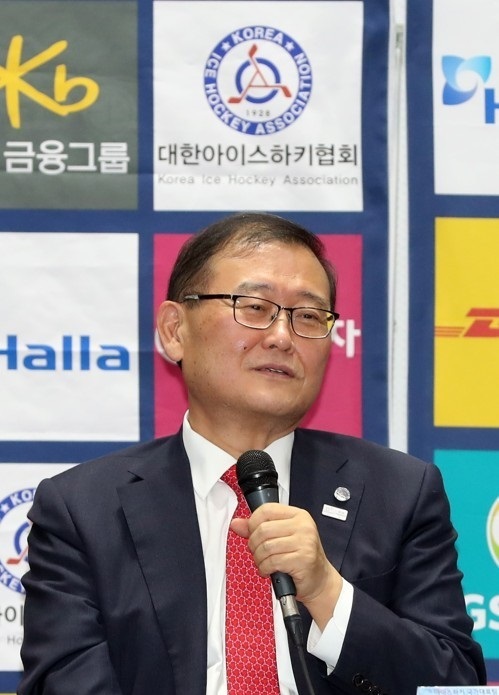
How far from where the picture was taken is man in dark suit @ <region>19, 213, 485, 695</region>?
1.75 m

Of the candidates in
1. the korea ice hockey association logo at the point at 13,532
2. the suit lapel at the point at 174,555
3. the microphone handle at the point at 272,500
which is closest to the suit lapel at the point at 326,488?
the suit lapel at the point at 174,555

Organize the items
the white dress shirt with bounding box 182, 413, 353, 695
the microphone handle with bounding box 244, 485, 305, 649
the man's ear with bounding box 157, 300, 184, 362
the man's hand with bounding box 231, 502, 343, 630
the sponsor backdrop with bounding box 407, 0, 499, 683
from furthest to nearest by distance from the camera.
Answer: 1. the sponsor backdrop with bounding box 407, 0, 499, 683
2. the man's ear with bounding box 157, 300, 184, 362
3. the white dress shirt with bounding box 182, 413, 353, 695
4. the man's hand with bounding box 231, 502, 343, 630
5. the microphone handle with bounding box 244, 485, 305, 649

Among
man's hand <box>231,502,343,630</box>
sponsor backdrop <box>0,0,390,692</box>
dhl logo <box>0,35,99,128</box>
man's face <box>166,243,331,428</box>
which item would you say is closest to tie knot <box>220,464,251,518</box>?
man's face <box>166,243,331,428</box>

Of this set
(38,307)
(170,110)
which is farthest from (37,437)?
(170,110)

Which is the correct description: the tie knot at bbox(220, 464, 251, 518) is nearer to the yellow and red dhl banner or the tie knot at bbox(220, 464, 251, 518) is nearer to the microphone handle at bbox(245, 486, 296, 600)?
the microphone handle at bbox(245, 486, 296, 600)

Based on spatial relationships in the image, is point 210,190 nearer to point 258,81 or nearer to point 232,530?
point 258,81

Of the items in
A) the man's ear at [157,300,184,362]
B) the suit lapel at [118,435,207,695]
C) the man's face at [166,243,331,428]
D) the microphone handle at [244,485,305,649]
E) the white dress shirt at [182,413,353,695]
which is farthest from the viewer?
the man's ear at [157,300,184,362]

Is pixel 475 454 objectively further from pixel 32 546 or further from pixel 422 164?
pixel 32 546

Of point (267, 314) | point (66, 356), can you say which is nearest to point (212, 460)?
point (267, 314)

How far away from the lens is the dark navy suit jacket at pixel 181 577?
1744 millimetres

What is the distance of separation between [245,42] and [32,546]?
57.5 inches

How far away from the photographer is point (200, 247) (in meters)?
2.08

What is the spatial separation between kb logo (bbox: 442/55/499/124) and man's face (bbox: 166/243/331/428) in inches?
34.9

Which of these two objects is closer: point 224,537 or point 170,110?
point 224,537
